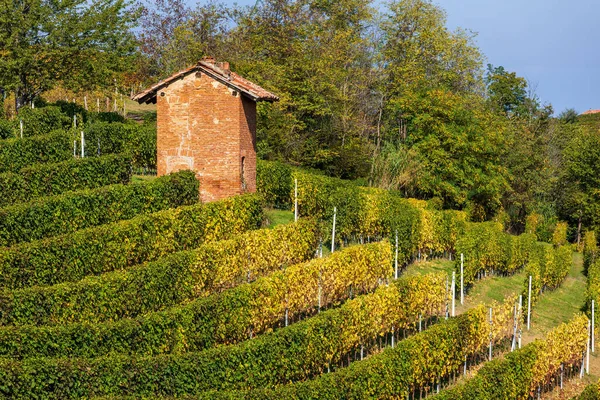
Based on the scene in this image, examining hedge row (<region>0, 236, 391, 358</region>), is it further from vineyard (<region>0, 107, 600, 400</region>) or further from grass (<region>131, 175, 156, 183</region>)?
grass (<region>131, 175, 156, 183</region>)

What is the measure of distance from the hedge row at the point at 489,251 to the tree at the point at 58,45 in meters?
20.5

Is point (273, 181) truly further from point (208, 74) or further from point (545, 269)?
point (545, 269)

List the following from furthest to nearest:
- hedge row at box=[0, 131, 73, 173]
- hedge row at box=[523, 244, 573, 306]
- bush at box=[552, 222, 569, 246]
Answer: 1. bush at box=[552, 222, 569, 246]
2. hedge row at box=[523, 244, 573, 306]
3. hedge row at box=[0, 131, 73, 173]

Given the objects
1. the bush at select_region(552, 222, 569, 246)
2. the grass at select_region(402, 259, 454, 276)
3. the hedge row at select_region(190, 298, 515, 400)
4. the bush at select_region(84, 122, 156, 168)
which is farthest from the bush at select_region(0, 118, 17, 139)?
the bush at select_region(552, 222, 569, 246)

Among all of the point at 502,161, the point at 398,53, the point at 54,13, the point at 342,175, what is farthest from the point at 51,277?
the point at 502,161

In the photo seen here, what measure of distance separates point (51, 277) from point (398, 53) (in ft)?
148

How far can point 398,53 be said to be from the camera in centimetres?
6431

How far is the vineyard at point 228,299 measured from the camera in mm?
21016

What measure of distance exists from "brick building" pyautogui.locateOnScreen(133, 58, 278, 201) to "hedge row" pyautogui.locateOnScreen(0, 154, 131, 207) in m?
2.52

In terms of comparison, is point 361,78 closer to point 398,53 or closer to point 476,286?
point 398,53

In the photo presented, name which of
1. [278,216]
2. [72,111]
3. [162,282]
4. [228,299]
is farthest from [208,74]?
[228,299]

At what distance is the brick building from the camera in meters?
32.7

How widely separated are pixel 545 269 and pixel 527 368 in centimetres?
1695

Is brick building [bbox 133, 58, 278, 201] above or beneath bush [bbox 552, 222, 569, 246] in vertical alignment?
above
